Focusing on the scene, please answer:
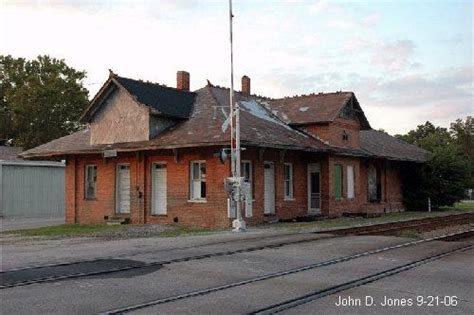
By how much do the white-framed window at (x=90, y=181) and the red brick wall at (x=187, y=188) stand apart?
22 centimetres

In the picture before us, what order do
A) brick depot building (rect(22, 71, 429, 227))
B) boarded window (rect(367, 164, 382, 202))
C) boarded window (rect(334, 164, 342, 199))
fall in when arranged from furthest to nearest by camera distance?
boarded window (rect(367, 164, 382, 202)) < boarded window (rect(334, 164, 342, 199)) < brick depot building (rect(22, 71, 429, 227))

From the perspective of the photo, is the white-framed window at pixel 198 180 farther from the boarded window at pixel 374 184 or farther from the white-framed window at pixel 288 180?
the boarded window at pixel 374 184

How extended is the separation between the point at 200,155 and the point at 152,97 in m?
4.16

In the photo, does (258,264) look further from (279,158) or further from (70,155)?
(70,155)

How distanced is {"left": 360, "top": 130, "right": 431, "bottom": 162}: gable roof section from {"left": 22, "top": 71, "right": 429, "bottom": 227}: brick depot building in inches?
90.5

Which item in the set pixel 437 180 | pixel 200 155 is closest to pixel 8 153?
pixel 200 155

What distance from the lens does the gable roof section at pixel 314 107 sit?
96.7 ft

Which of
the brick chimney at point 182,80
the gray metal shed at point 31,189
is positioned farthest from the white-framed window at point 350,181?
the gray metal shed at point 31,189

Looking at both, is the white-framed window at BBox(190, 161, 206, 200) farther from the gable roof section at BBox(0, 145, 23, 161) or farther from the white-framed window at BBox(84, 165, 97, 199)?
the gable roof section at BBox(0, 145, 23, 161)

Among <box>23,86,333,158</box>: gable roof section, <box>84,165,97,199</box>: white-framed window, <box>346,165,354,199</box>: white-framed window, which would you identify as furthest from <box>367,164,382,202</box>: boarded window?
<box>84,165,97,199</box>: white-framed window

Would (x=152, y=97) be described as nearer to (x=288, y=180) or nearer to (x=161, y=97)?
(x=161, y=97)

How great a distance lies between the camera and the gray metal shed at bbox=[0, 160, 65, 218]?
35.2m

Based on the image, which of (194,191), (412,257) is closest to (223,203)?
(194,191)

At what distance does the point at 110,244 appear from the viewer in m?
16.0
